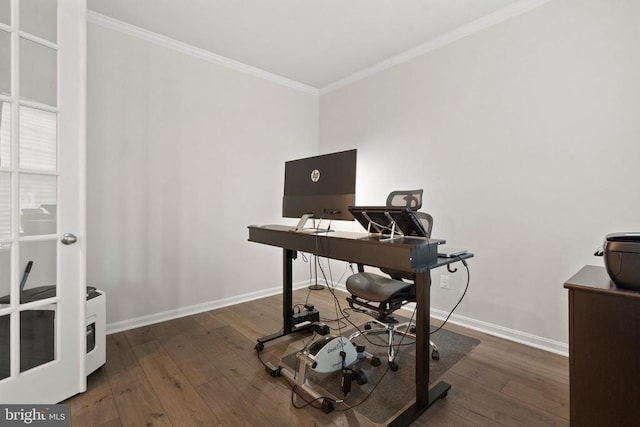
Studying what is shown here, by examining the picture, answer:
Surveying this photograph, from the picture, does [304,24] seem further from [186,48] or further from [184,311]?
[184,311]

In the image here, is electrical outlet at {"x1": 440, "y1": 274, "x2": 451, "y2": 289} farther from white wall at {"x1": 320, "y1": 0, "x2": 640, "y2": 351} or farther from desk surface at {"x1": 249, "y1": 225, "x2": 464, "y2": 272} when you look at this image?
desk surface at {"x1": 249, "y1": 225, "x2": 464, "y2": 272}

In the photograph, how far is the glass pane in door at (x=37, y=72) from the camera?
5.06 feet

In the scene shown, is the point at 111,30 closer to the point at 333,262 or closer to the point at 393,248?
the point at 393,248

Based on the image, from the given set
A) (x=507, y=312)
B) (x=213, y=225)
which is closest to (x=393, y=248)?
(x=507, y=312)

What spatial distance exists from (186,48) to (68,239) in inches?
84.9

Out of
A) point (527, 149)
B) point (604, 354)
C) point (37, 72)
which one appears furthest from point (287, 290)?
point (527, 149)

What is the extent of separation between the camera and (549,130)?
7.38ft

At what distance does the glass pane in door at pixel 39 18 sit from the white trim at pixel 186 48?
1012 mm

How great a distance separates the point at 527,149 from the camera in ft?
7.71

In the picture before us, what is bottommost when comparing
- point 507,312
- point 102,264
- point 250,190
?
point 507,312

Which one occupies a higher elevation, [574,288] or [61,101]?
[61,101]

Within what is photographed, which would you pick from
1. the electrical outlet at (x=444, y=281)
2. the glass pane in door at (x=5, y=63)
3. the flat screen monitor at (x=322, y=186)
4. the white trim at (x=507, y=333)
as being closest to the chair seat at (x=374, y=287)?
the flat screen monitor at (x=322, y=186)

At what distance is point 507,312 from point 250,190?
2721 mm

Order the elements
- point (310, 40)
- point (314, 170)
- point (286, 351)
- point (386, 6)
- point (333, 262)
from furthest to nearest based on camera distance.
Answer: point (333, 262)
point (310, 40)
point (386, 6)
point (286, 351)
point (314, 170)
